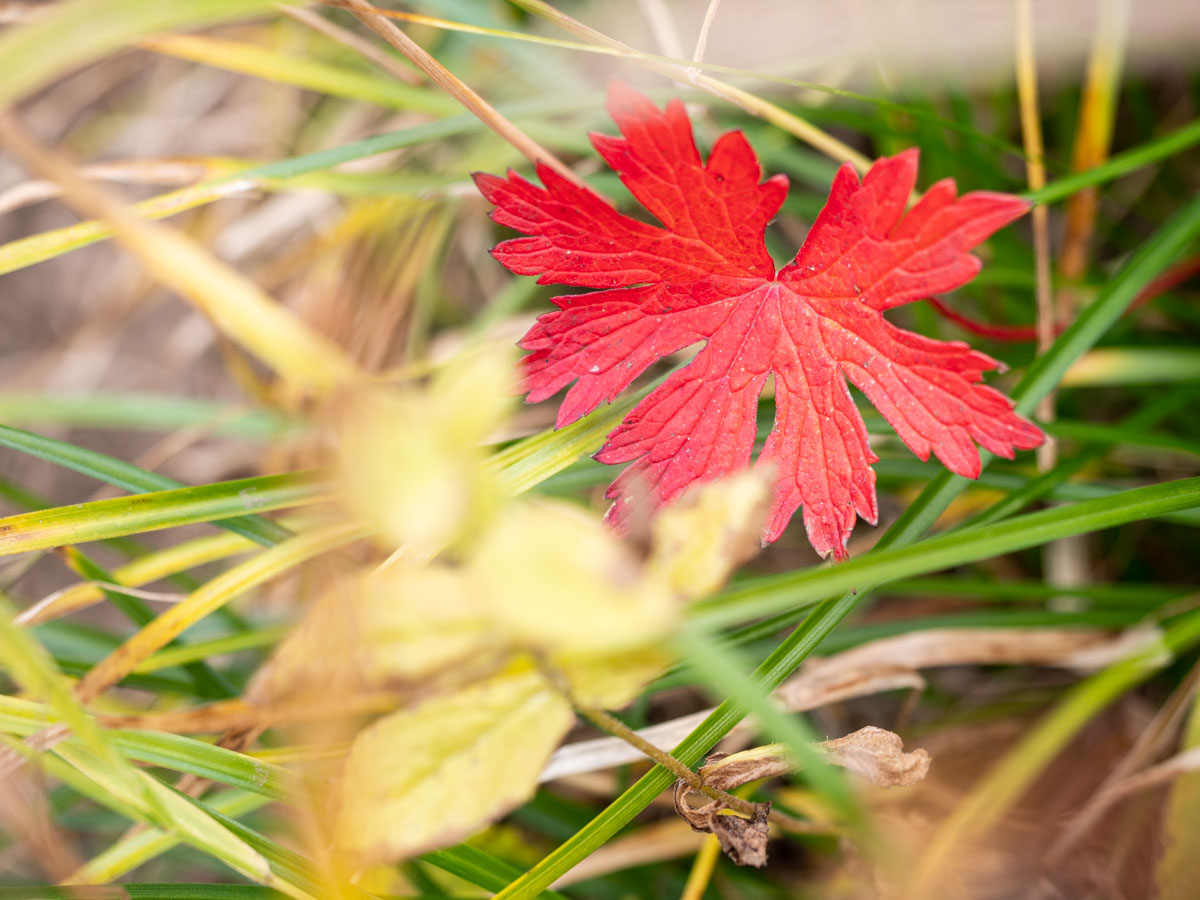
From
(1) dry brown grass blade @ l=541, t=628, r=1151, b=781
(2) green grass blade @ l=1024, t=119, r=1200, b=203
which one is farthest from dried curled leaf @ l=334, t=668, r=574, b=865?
(2) green grass blade @ l=1024, t=119, r=1200, b=203

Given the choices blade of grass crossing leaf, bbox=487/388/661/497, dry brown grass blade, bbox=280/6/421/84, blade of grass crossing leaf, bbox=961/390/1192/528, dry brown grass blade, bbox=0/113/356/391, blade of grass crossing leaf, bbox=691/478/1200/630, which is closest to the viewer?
dry brown grass blade, bbox=0/113/356/391

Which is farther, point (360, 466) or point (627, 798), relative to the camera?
point (627, 798)

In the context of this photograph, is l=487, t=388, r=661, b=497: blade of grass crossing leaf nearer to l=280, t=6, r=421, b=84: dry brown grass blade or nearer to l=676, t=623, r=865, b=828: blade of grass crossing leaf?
l=676, t=623, r=865, b=828: blade of grass crossing leaf

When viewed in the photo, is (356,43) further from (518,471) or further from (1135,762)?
(1135,762)

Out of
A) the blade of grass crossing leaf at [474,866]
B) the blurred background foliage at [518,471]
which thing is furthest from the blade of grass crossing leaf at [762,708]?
the blade of grass crossing leaf at [474,866]

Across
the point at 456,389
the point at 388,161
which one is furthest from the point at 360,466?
the point at 388,161

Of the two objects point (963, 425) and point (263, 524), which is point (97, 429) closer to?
point (263, 524)

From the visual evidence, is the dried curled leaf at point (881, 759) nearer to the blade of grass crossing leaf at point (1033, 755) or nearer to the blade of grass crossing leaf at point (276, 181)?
the blade of grass crossing leaf at point (1033, 755)
